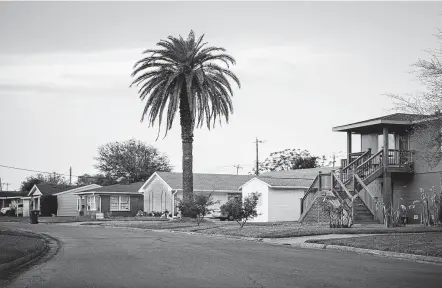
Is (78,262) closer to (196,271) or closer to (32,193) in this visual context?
(196,271)

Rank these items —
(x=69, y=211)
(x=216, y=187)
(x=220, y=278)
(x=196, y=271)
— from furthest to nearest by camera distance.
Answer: (x=69, y=211)
(x=216, y=187)
(x=196, y=271)
(x=220, y=278)

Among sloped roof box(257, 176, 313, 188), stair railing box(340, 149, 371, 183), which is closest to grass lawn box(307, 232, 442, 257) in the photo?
stair railing box(340, 149, 371, 183)

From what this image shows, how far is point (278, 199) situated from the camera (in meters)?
49.1

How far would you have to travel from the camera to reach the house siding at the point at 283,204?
48750mm

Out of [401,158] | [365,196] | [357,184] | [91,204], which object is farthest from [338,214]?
[91,204]

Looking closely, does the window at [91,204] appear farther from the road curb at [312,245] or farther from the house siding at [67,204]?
the road curb at [312,245]

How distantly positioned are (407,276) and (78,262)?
7.97 meters

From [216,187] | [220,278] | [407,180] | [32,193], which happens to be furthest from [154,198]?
[220,278]

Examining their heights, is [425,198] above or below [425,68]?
below

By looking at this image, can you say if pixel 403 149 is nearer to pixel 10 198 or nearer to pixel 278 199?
pixel 278 199

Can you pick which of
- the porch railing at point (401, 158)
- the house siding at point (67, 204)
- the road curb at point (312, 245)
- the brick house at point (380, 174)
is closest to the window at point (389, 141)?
the brick house at point (380, 174)

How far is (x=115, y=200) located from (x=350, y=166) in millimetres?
39015

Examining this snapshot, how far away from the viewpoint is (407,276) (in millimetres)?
12586

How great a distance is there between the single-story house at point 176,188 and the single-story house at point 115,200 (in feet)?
11.9
